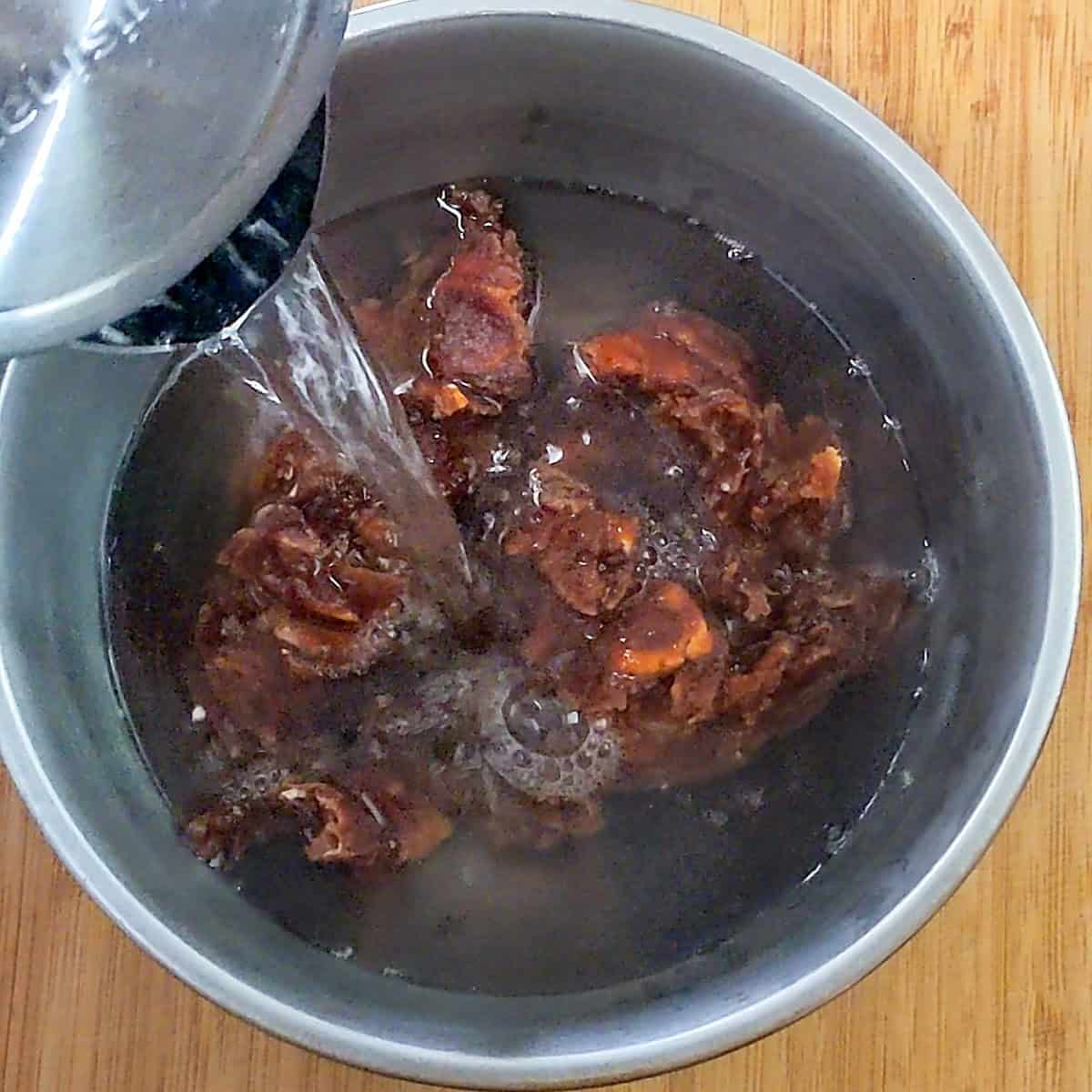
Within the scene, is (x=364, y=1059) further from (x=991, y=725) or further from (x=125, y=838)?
(x=991, y=725)

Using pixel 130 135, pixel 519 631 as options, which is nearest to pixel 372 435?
pixel 519 631

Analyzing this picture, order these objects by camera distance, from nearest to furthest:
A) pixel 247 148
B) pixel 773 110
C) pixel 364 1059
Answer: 1. pixel 247 148
2. pixel 364 1059
3. pixel 773 110

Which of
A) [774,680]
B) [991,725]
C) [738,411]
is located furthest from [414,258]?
[991,725]

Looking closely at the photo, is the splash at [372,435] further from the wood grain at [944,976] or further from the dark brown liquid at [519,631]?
the wood grain at [944,976]

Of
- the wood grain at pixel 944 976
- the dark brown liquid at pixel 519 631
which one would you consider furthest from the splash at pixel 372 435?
the wood grain at pixel 944 976

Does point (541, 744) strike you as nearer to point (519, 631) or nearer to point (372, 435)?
point (519, 631)

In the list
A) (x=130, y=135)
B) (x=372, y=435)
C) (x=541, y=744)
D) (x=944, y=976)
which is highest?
(x=130, y=135)

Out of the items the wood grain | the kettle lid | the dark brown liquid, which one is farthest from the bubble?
the kettle lid
